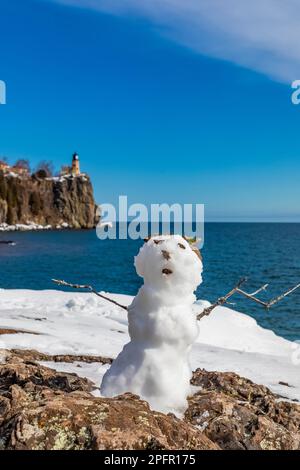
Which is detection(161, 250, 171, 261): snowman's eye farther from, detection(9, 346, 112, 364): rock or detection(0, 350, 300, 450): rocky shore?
detection(9, 346, 112, 364): rock

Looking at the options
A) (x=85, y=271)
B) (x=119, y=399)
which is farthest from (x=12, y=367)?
(x=85, y=271)

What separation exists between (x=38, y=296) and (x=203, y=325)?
7259mm

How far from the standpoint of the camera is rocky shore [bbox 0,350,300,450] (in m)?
3.08

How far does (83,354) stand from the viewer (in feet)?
28.3

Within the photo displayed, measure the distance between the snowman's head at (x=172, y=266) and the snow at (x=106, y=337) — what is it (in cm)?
244

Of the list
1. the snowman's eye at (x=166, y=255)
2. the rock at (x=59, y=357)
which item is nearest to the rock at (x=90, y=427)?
the snowman's eye at (x=166, y=255)

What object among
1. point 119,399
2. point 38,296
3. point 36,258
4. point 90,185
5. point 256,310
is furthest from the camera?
point 90,185

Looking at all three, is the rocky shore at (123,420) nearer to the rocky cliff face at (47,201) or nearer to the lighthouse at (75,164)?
the rocky cliff face at (47,201)

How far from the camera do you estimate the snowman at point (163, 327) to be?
4.46 metres

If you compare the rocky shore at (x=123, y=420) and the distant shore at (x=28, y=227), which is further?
the distant shore at (x=28, y=227)

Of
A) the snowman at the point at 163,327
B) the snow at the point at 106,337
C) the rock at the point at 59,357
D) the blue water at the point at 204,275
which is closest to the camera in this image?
the snowman at the point at 163,327

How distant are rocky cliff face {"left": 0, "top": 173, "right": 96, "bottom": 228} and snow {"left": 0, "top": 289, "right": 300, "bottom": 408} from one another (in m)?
122

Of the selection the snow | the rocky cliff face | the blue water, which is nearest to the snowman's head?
the snow
